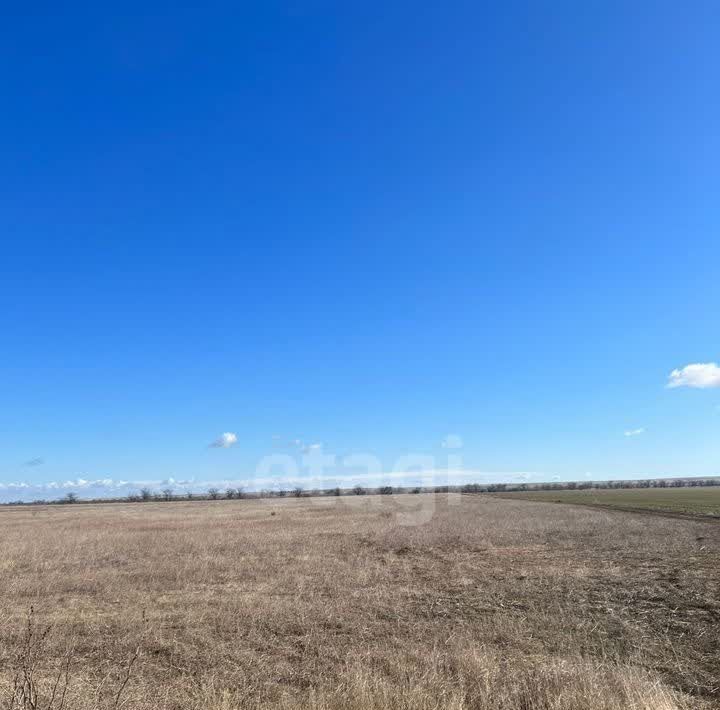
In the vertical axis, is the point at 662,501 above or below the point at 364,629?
below

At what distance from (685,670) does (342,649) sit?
6.33 m

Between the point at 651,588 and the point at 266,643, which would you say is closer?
the point at 266,643

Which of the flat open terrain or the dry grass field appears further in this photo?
the flat open terrain

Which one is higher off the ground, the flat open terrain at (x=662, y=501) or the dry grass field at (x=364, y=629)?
the dry grass field at (x=364, y=629)

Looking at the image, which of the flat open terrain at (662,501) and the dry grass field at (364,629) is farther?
the flat open terrain at (662,501)

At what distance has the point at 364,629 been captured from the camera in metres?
12.9

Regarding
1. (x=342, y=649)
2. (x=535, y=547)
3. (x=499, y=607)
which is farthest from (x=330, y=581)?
(x=535, y=547)

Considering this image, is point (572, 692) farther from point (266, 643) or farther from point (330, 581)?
point (330, 581)

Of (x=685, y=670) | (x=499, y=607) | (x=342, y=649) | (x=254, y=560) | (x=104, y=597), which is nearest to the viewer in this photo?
(x=685, y=670)

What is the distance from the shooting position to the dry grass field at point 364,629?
27.5 ft

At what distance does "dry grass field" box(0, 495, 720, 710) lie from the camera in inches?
330

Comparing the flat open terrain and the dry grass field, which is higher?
the dry grass field

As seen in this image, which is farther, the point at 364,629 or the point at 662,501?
the point at 662,501

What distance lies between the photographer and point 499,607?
15.1 m
